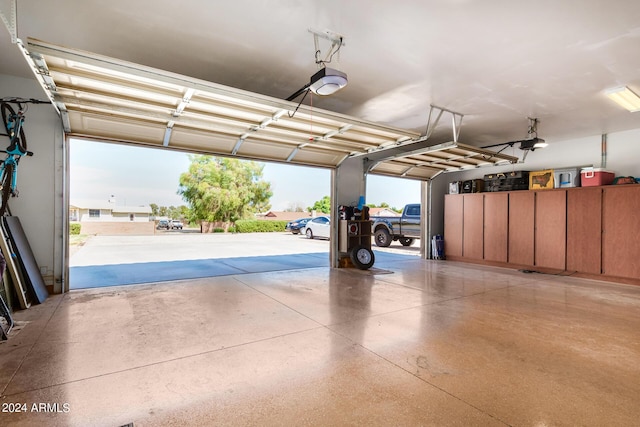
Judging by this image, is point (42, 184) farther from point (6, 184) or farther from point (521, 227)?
point (521, 227)

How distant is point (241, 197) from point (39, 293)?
21.6 meters

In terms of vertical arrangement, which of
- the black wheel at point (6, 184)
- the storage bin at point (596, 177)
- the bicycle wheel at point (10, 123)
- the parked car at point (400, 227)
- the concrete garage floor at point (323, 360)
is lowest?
the concrete garage floor at point (323, 360)

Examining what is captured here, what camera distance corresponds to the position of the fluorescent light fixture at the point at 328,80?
343cm

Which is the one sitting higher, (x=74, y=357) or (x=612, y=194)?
(x=612, y=194)

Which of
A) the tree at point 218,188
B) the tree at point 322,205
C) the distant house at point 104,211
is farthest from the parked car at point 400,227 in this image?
the distant house at point 104,211

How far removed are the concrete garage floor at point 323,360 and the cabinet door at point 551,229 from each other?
2.52m

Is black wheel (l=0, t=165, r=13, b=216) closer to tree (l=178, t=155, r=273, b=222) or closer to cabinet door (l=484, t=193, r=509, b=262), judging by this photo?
cabinet door (l=484, t=193, r=509, b=262)

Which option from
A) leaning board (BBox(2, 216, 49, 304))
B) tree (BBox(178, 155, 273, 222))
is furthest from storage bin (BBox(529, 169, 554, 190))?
tree (BBox(178, 155, 273, 222))

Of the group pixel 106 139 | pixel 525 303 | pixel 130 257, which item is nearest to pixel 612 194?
pixel 525 303

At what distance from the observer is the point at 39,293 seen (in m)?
4.32

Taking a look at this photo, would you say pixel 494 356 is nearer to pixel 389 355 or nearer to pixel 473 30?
pixel 389 355

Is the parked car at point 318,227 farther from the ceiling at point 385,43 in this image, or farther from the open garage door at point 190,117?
the ceiling at point 385,43

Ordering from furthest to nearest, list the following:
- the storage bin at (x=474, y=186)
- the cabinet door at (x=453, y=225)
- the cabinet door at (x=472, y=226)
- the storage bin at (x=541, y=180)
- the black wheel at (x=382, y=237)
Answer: the black wheel at (x=382, y=237) < the cabinet door at (x=453, y=225) < the storage bin at (x=474, y=186) < the cabinet door at (x=472, y=226) < the storage bin at (x=541, y=180)

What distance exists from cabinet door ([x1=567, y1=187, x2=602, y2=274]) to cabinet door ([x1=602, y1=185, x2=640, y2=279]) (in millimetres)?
98
